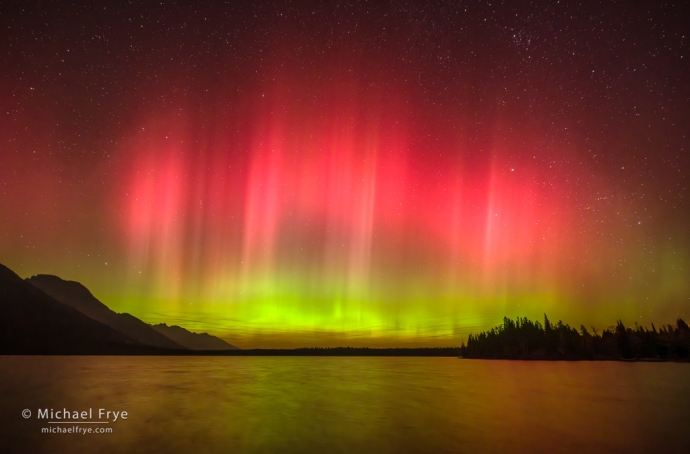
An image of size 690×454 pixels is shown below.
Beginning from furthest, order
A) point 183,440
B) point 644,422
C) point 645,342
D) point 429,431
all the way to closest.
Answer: point 645,342, point 644,422, point 429,431, point 183,440

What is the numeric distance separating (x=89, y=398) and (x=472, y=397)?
31.7 meters

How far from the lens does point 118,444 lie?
18.1 meters

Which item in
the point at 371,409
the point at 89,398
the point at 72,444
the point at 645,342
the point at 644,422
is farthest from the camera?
the point at 645,342

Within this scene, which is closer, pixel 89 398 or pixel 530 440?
pixel 530 440

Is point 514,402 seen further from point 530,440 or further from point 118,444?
point 118,444

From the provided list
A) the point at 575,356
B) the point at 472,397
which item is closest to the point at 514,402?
the point at 472,397

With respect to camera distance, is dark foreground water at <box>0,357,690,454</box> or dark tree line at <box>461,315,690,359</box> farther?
dark tree line at <box>461,315,690,359</box>

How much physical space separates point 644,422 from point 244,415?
73.5 ft

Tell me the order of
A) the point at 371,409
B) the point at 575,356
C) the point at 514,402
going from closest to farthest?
the point at 371,409
the point at 514,402
the point at 575,356

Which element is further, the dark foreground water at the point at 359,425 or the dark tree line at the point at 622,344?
the dark tree line at the point at 622,344

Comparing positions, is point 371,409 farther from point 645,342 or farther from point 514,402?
point 645,342

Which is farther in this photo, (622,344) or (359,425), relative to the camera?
(622,344)

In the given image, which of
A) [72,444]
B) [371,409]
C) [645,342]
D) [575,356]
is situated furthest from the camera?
[575,356]

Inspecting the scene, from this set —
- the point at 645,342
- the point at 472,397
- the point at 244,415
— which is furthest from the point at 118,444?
the point at 645,342
